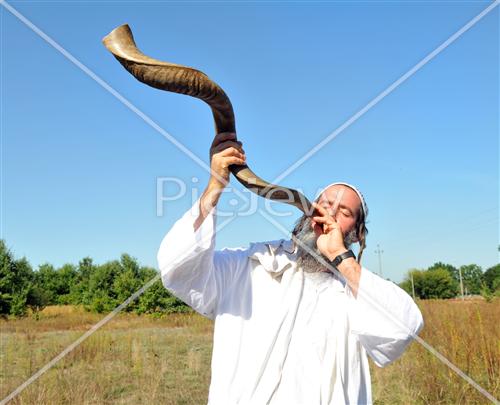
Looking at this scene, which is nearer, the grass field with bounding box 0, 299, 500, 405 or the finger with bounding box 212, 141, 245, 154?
the finger with bounding box 212, 141, 245, 154

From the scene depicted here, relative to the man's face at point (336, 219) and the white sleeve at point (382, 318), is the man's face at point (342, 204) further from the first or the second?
the white sleeve at point (382, 318)

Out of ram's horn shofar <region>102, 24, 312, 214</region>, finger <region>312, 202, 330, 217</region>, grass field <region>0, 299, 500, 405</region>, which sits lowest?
grass field <region>0, 299, 500, 405</region>

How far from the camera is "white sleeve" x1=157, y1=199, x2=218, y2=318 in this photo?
79.4 inches

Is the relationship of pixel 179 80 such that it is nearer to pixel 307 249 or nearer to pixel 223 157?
pixel 223 157

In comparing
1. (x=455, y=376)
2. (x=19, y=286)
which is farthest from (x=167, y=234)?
(x=19, y=286)

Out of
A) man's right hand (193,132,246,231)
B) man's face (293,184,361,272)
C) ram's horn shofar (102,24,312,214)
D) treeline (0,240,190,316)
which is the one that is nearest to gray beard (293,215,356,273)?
man's face (293,184,361,272)

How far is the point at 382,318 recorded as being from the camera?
6.56 ft

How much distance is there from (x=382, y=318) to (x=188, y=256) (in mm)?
861

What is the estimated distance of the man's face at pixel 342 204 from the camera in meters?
2.63

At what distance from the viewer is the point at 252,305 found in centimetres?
214

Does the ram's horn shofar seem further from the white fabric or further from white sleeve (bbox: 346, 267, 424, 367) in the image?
white sleeve (bbox: 346, 267, 424, 367)

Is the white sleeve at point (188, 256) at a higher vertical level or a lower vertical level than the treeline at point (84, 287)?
lower

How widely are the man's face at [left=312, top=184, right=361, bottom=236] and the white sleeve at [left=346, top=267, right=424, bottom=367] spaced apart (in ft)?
1.90

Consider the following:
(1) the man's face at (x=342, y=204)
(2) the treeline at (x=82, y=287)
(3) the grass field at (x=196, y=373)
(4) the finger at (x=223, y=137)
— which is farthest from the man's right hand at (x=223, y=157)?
(2) the treeline at (x=82, y=287)
